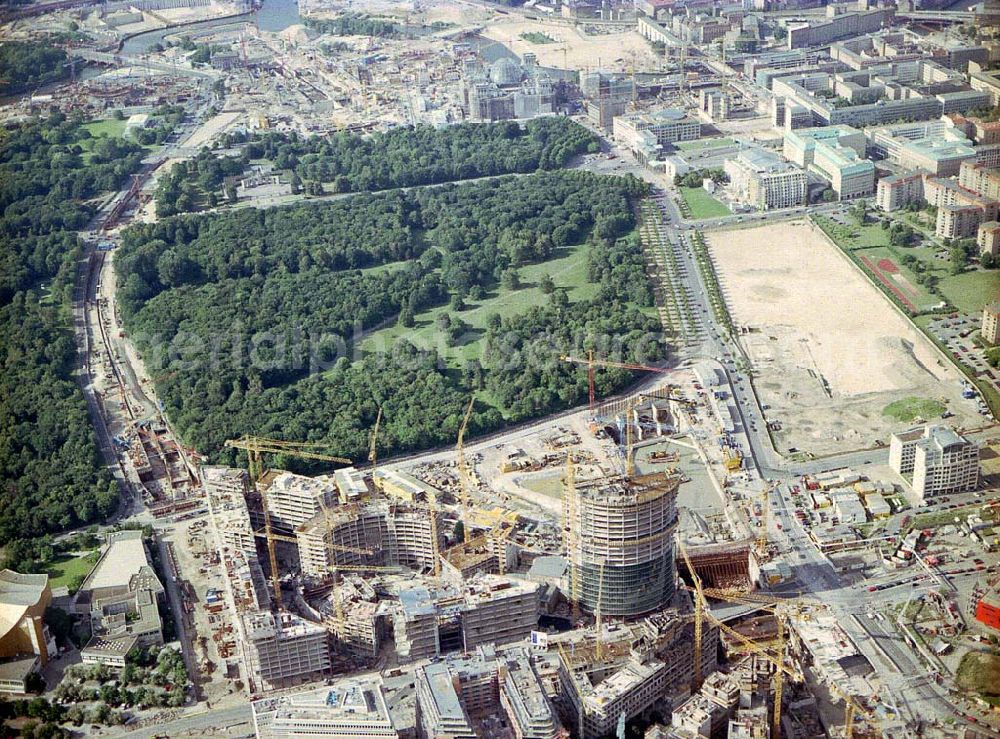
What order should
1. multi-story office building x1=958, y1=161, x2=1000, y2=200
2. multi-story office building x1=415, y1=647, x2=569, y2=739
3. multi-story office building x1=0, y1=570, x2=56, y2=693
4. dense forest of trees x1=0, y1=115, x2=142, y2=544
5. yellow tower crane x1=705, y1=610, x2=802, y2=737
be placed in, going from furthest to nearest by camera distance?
multi-story office building x1=958, y1=161, x2=1000, y2=200 < dense forest of trees x1=0, y1=115, x2=142, y2=544 < multi-story office building x1=0, y1=570, x2=56, y2=693 < yellow tower crane x1=705, y1=610, x2=802, y2=737 < multi-story office building x1=415, y1=647, x2=569, y2=739

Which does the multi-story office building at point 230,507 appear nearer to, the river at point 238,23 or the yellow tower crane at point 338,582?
the yellow tower crane at point 338,582

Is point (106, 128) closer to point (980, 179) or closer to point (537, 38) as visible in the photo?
point (537, 38)

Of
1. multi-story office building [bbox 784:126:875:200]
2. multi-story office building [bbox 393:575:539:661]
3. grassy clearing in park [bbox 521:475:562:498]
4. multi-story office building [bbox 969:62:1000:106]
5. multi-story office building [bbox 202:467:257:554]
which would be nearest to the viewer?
multi-story office building [bbox 393:575:539:661]

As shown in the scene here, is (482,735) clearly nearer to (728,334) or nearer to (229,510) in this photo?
(229,510)

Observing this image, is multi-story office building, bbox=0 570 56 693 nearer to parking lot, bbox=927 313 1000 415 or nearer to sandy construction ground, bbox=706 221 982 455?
sandy construction ground, bbox=706 221 982 455

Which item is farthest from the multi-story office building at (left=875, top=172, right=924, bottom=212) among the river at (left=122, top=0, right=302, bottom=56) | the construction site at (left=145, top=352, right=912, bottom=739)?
the river at (left=122, top=0, right=302, bottom=56)

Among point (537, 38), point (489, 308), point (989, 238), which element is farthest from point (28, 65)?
point (989, 238)

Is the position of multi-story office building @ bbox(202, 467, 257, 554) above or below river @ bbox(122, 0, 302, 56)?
below
